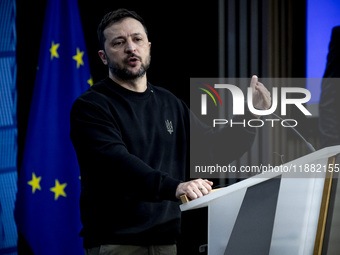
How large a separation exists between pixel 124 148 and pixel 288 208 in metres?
0.59

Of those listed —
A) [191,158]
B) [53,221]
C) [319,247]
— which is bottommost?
[53,221]

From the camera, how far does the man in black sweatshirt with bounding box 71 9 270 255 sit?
5.65ft

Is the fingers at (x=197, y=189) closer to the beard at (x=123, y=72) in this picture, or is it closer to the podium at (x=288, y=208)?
the podium at (x=288, y=208)

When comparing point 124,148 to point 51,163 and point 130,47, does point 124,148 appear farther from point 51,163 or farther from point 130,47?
point 51,163

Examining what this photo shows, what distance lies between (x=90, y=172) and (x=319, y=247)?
2.71 ft

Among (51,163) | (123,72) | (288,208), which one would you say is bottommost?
(51,163)

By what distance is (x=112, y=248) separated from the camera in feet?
5.76

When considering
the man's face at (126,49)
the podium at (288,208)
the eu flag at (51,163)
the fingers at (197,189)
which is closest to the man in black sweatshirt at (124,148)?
the man's face at (126,49)

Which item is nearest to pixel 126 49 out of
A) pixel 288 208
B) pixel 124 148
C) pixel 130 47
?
pixel 130 47

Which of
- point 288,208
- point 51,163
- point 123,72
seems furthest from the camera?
point 51,163

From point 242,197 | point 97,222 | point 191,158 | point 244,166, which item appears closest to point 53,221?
point 191,158

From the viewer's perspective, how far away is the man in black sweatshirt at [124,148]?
1.72 m

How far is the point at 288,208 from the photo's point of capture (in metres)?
1.32

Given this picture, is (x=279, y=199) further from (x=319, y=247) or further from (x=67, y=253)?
(x=67, y=253)
